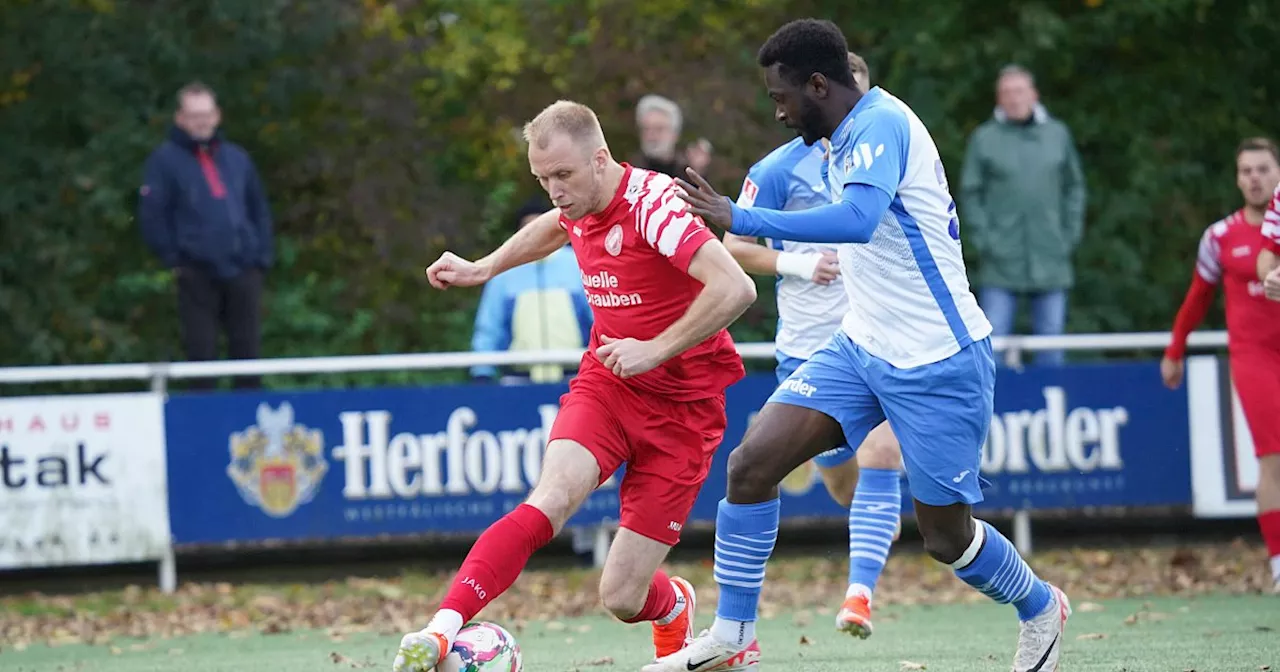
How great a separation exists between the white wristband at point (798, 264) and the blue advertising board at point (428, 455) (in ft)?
11.3

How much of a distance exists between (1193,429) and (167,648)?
6.09 meters

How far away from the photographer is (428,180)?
13.8 metres

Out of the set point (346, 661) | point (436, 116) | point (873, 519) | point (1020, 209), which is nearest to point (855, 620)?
point (873, 519)

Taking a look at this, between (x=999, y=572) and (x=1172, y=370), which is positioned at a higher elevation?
(x=1172, y=370)

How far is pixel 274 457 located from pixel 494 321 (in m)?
1.63

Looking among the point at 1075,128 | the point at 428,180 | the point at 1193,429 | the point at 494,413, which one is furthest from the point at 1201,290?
the point at 428,180

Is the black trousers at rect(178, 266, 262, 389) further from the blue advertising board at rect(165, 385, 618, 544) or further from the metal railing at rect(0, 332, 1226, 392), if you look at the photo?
the blue advertising board at rect(165, 385, 618, 544)

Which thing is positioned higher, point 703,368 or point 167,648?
point 703,368

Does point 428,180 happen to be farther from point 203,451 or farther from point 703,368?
point 703,368

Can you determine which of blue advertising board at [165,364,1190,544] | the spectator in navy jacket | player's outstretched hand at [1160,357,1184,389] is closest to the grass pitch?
player's outstretched hand at [1160,357,1184,389]

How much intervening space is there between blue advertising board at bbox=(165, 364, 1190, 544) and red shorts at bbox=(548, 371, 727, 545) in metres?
4.35

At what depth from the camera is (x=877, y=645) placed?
8.20 metres

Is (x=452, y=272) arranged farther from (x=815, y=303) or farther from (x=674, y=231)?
(x=815, y=303)

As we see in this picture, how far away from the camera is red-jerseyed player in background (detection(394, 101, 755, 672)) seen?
20.0 ft
